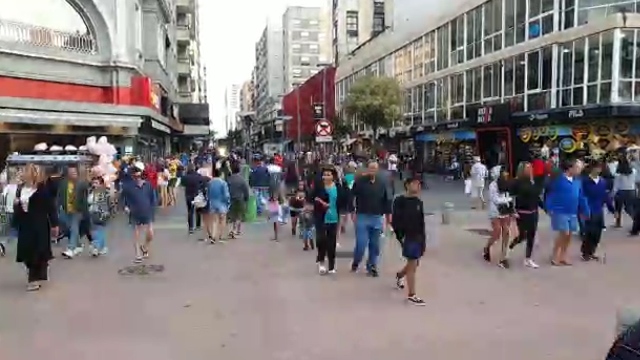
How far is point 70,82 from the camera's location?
2620 cm

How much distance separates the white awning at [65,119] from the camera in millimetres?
21016

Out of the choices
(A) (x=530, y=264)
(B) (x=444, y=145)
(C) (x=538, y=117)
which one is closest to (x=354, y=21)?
(B) (x=444, y=145)

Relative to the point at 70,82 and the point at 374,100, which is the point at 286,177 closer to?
the point at 70,82

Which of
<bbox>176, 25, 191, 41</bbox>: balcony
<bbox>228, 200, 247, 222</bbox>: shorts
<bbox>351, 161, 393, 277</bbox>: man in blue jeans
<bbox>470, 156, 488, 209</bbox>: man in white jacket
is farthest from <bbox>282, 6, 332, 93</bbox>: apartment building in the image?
<bbox>351, 161, 393, 277</bbox>: man in blue jeans

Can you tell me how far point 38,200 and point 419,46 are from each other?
128ft

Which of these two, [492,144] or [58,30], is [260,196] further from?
[492,144]

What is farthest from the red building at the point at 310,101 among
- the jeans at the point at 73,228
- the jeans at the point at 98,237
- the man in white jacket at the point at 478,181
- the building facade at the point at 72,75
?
the jeans at the point at 73,228

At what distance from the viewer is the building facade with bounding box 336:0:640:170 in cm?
2373

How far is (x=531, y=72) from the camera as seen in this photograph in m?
28.8

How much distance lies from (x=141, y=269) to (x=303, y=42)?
4769 inches

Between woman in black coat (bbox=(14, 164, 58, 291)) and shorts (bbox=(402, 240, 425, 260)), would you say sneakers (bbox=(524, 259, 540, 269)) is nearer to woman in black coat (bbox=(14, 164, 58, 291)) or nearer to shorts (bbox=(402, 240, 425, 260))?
shorts (bbox=(402, 240, 425, 260))

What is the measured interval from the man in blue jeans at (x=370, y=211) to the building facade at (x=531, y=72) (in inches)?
633

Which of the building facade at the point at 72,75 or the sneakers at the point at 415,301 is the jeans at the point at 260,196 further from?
the building facade at the point at 72,75

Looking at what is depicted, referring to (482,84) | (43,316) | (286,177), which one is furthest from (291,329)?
(482,84)
